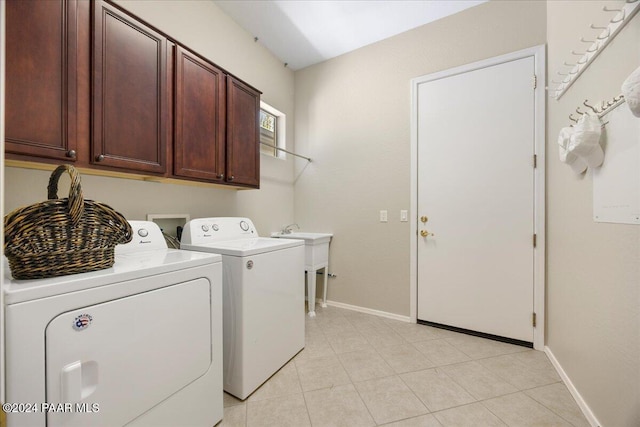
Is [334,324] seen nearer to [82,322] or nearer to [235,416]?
[235,416]

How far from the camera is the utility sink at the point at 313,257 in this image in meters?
2.65

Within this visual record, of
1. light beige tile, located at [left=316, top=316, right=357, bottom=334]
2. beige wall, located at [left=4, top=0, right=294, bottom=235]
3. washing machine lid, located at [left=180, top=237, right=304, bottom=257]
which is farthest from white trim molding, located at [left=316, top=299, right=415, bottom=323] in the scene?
washing machine lid, located at [left=180, top=237, right=304, bottom=257]

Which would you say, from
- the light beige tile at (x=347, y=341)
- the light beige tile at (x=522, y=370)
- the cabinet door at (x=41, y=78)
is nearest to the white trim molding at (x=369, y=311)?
the light beige tile at (x=347, y=341)

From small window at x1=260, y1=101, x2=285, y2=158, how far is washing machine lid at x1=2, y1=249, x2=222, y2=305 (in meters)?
1.88

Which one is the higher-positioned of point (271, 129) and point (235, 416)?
point (271, 129)

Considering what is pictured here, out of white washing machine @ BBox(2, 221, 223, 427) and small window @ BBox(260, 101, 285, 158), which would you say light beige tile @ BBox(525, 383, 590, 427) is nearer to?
white washing machine @ BBox(2, 221, 223, 427)

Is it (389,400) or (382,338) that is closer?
(389,400)

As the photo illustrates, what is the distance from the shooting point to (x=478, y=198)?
222cm

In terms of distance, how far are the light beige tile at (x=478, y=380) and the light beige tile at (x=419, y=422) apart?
14.6 inches

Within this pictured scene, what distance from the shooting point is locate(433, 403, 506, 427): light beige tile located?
4.34 feet

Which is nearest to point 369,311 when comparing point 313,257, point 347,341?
point 347,341

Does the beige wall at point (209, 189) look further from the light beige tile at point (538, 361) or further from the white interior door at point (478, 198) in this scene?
the light beige tile at point (538, 361)

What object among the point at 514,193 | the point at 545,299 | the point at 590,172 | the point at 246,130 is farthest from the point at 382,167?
the point at 545,299

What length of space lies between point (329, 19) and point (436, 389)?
3078 mm
